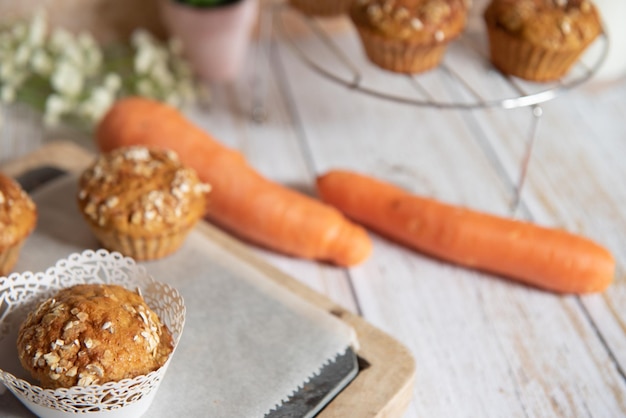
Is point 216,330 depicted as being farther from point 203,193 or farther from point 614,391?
point 614,391

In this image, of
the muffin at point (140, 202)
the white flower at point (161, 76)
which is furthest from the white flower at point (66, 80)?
the muffin at point (140, 202)

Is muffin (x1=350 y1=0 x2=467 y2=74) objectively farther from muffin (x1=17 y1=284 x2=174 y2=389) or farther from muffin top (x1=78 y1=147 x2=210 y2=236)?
muffin (x1=17 y1=284 x2=174 y2=389)

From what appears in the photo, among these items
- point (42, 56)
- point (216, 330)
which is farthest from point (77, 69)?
point (216, 330)

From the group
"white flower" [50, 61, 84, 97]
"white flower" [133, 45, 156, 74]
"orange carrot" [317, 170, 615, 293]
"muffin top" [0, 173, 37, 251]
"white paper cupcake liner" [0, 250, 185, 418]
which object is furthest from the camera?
"white flower" [133, 45, 156, 74]

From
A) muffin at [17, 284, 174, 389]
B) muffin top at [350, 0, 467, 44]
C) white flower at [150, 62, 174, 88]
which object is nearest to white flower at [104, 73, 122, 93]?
white flower at [150, 62, 174, 88]

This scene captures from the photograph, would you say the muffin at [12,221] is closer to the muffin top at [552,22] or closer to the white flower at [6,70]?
the white flower at [6,70]

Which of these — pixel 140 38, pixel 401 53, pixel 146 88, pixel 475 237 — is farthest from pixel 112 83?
pixel 475 237

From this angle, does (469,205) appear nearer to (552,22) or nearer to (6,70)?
(552,22)
